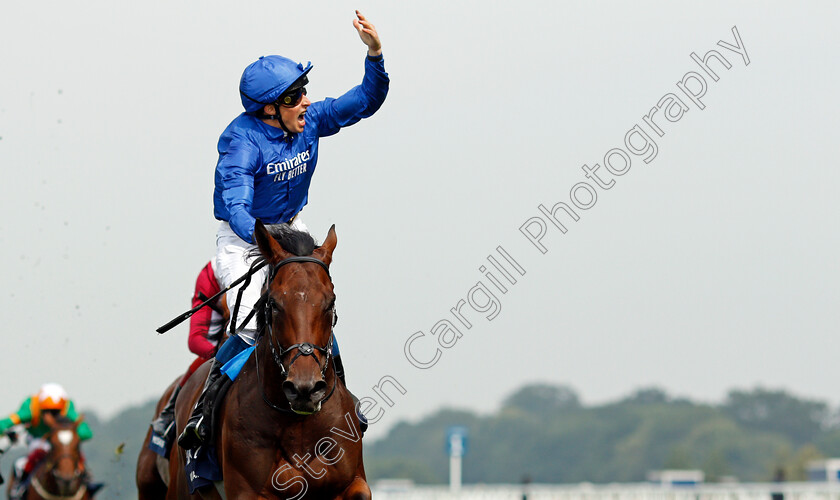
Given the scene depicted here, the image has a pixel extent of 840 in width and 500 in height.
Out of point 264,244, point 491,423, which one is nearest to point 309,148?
point 264,244

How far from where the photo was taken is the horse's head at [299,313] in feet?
21.3

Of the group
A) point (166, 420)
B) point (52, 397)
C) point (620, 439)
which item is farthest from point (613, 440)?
point (166, 420)

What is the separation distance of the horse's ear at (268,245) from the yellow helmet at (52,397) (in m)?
9.59

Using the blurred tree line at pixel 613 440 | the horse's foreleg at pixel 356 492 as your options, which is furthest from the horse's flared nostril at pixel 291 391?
the blurred tree line at pixel 613 440

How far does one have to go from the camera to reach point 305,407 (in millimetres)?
6547

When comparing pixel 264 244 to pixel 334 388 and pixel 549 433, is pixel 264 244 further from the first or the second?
pixel 549 433

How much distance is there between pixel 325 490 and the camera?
283 inches

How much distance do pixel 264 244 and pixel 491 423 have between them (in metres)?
129

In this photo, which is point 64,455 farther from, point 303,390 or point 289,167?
point 303,390

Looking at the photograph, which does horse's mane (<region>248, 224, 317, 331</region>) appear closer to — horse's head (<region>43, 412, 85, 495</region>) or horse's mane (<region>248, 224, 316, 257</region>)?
horse's mane (<region>248, 224, 316, 257</region>)

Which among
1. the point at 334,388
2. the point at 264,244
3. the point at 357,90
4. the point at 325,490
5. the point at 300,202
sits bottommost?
the point at 325,490

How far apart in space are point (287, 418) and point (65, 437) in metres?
9.06

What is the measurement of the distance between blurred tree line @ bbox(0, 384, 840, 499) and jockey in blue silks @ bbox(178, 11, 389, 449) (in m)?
99.4

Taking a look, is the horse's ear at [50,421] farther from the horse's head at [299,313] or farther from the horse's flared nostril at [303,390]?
the horse's flared nostril at [303,390]
